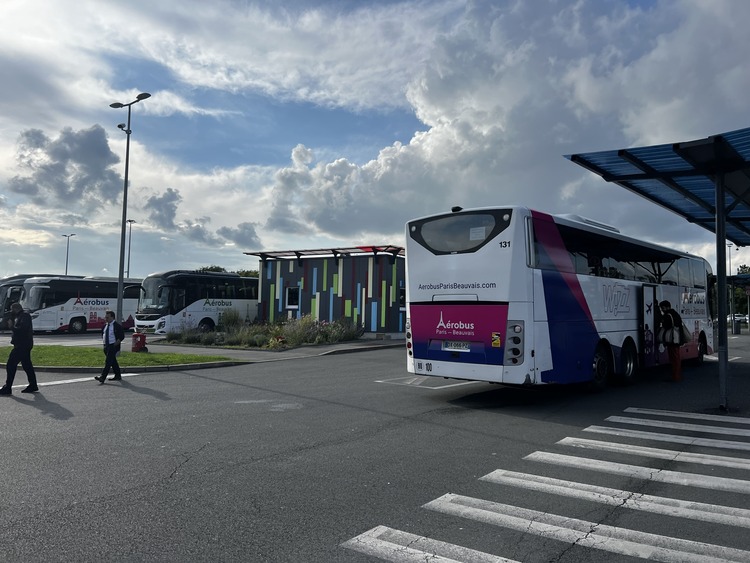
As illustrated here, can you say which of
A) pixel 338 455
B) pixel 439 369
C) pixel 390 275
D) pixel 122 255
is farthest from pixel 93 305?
pixel 338 455

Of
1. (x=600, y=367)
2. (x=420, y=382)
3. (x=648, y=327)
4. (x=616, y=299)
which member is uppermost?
(x=616, y=299)

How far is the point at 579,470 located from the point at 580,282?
5.98 meters

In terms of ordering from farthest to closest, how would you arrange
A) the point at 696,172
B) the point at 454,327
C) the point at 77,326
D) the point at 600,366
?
the point at 77,326, the point at 600,366, the point at 696,172, the point at 454,327

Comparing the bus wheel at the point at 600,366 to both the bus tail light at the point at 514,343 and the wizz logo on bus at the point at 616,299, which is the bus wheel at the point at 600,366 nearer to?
the wizz logo on bus at the point at 616,299

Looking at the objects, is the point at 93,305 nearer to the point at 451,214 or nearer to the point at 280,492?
the point at 451,214

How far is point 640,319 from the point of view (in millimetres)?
14492

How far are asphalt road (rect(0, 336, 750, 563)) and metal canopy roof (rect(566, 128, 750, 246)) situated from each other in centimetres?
445

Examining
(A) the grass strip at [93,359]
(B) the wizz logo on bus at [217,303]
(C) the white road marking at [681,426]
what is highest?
(B) the wizz logo on bus at [217,303]

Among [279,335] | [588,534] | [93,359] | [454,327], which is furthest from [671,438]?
[279,335]

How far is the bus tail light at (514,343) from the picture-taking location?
1012cm

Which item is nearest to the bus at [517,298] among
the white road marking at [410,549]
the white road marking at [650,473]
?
the white road marking at [650,473]

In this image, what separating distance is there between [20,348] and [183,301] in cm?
1982

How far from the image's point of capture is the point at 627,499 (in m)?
5.57

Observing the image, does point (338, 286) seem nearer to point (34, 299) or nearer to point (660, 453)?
point (34, 299)
